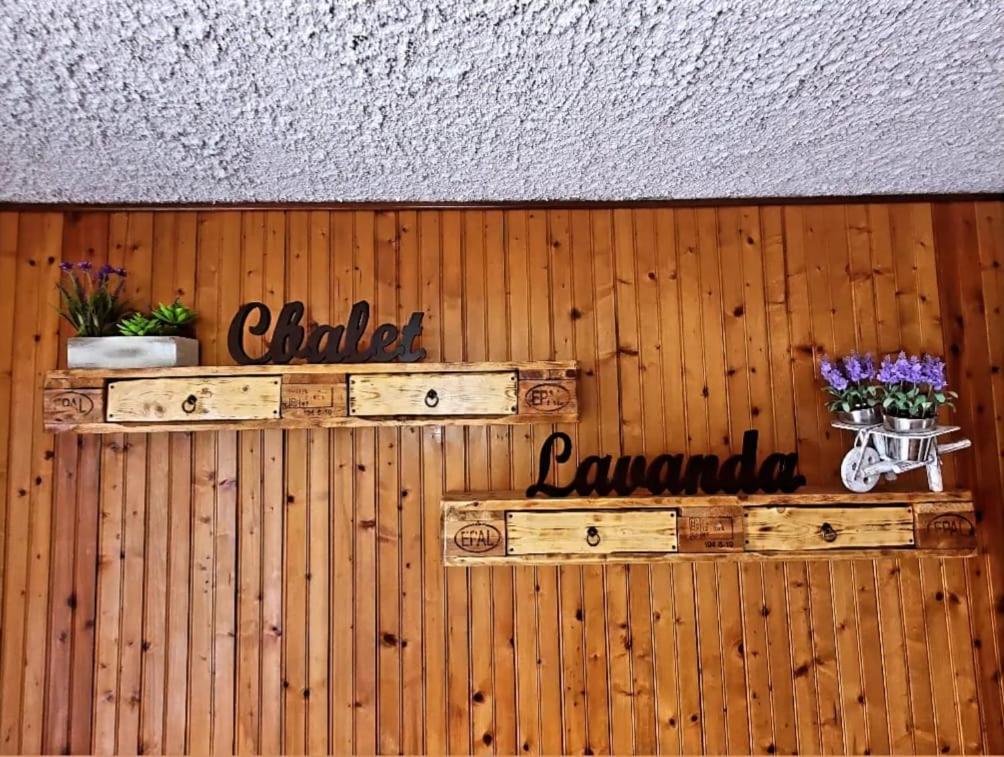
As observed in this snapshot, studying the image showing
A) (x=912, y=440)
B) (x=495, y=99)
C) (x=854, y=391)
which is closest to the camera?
(x=495, y=99)

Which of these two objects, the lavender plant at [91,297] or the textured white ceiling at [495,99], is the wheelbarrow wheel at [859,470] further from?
the lavender plant at [91,297]

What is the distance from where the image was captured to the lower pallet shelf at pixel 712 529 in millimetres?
1562

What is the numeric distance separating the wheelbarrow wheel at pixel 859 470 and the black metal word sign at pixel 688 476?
10cm

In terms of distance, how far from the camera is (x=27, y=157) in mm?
1520

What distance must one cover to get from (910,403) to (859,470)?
189mm

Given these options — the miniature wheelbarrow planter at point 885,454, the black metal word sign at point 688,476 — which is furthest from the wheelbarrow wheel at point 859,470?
the black metal word sign at point 688,476

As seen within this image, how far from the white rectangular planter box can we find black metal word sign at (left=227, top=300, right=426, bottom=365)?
15cm

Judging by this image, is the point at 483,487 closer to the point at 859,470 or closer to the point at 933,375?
the point at 859,470

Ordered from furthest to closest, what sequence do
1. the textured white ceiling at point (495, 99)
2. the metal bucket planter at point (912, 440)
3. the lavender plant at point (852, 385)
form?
1. the lavender plant at point (852, 385)
2. the metal bucket planter at point (912, 440)
3. the textured white ceiling at point (495, 99)

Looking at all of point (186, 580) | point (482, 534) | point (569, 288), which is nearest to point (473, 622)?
point (482, 534)

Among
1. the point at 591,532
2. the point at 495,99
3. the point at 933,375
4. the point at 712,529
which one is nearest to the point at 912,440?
the point at 933,375

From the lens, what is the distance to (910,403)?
1.57 m

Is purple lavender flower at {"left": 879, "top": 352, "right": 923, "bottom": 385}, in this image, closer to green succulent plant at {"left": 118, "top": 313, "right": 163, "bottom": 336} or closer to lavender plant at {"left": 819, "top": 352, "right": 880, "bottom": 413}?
lavender plant at {"left": 819, "top": 352, "right": 880, "bottom": 413}

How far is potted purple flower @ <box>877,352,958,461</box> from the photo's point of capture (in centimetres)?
155
